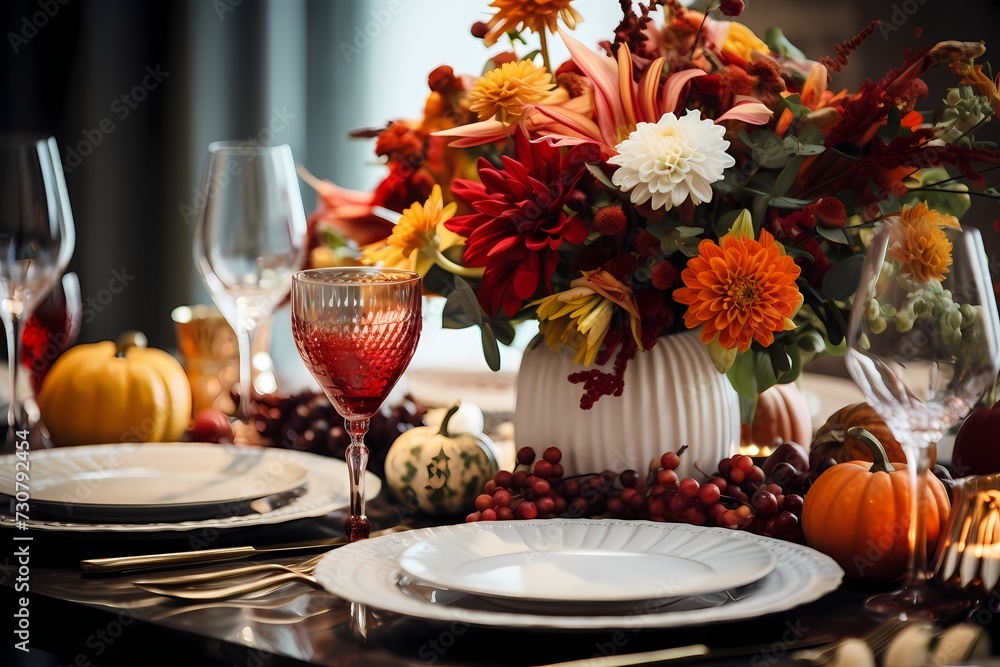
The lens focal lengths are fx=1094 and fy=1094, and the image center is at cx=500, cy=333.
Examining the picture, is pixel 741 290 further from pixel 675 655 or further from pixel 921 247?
pixel 675 655

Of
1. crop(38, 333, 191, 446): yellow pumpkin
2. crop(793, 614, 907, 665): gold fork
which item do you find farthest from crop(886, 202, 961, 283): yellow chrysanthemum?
crop(38, 333, 191, 446): yellow pumpkin

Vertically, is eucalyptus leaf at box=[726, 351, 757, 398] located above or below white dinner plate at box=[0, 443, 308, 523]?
→ above

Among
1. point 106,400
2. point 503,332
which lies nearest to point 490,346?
point 503,332

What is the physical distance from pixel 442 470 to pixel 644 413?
0.18m

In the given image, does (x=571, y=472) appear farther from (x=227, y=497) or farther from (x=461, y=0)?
(x=461, y=0)

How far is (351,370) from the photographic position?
85 centimetres

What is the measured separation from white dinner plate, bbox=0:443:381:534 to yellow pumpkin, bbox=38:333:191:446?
0.37 ft

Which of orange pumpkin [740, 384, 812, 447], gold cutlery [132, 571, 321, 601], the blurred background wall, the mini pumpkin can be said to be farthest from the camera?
the blurred background wall

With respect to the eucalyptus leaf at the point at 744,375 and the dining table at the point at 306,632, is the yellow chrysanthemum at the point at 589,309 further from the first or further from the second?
the dining table at the point at 306,632

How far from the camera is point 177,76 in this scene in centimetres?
277

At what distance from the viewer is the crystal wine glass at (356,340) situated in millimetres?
840

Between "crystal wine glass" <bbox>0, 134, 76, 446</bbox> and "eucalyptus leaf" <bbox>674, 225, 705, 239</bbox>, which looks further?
"crystal wine glass" <bbox>0, 134, 76, 446</bbox>

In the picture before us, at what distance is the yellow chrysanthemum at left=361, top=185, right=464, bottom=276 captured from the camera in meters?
0.96

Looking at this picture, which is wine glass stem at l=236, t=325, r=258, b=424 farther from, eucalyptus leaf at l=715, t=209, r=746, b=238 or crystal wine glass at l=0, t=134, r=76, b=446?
eucalyptus leaf at l=715, t=209, r=746, b=238
